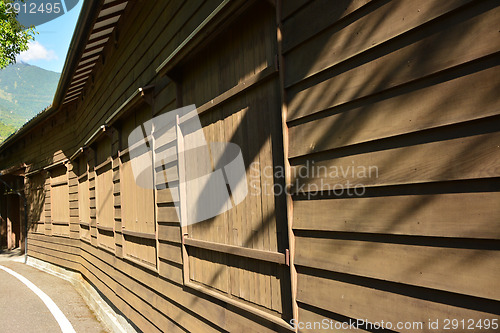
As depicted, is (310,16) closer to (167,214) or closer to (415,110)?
(415,110)

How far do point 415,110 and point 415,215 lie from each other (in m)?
0.43

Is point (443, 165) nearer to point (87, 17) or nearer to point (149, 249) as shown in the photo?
point (149, 249)

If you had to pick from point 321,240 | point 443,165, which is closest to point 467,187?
point 443,165

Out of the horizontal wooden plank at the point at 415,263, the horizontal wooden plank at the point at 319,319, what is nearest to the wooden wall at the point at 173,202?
the horizontal wooden plank at the point at 319,319

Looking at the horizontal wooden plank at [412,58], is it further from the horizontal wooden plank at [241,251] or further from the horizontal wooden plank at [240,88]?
the horizontal wooden plank at [241,251]

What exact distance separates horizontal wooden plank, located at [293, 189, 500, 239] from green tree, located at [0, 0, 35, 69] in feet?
53.2

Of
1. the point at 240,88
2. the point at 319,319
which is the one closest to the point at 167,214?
the point at 240,88

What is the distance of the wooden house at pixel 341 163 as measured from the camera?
4.97 feet

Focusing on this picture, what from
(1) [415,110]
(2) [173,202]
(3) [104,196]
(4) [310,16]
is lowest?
(2) [173,202]

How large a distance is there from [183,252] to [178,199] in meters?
0.55

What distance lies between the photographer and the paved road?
7.16 m

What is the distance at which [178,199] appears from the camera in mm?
4367

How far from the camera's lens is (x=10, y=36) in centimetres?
1579

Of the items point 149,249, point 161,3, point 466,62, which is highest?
point 161,3
